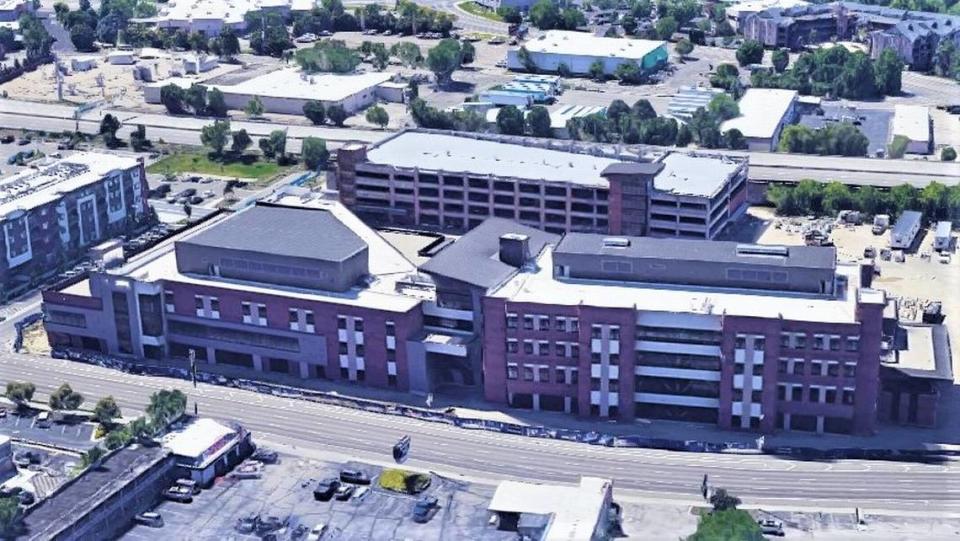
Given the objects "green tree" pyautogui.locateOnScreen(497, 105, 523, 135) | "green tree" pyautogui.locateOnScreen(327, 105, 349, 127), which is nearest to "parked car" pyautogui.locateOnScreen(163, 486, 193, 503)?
"green tree" pyautogui.locateOnScreen(497, 105, 523, 135)

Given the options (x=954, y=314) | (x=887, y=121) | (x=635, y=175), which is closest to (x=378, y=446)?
(x=635, y=175)

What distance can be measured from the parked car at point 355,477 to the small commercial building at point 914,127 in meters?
74.7

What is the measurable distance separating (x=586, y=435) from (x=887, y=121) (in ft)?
249

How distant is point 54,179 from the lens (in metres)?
101

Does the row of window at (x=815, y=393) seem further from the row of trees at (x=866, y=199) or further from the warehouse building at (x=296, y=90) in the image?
the warehouse building at (x=296, y=90)

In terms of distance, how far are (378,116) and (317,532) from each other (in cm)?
7713

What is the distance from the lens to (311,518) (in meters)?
63.1

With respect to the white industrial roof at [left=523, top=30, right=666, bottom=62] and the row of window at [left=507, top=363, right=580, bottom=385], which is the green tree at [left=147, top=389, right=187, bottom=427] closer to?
the row of window at [left=507, top=363, right=580, bottom=385]

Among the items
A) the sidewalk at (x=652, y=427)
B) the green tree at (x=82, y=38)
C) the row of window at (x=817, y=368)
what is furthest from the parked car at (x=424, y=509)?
the green tree at (x=82, y=38)

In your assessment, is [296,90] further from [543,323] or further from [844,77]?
[543,323]

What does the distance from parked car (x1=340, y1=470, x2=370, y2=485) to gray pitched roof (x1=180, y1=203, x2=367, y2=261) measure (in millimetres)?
16774

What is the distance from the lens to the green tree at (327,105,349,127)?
443 ft

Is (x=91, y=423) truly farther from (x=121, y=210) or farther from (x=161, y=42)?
(x=161, y=42)

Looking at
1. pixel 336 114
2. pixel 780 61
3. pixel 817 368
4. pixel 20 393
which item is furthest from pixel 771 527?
pixel 780 61
